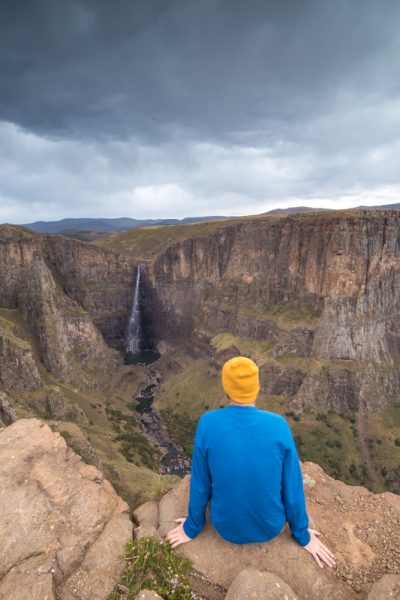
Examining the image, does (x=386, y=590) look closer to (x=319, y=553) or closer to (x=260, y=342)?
(x=319, y=553)

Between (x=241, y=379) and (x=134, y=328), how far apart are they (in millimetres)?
95170

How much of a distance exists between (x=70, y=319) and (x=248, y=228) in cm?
4463

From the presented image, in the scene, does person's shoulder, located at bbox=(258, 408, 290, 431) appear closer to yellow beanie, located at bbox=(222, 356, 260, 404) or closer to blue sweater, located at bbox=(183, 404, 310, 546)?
blue sweater, located at bbox=(183, 404, 310, 546)

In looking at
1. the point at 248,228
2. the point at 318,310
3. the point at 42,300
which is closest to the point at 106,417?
the point at 42,300

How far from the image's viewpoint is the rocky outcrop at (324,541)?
5766 mm

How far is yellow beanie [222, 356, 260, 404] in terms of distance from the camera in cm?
579

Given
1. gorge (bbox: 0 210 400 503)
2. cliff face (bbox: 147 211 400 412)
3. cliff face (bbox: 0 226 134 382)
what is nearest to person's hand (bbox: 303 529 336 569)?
gorge (bbox: 0 210 400 503)

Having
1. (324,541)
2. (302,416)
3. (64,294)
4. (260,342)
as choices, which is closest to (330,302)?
(260,342)

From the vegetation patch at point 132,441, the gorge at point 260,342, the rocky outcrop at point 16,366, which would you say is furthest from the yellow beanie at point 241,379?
the rocky outcrop at point 16,366

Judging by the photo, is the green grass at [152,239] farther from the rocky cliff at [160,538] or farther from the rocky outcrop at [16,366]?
the rocky cliff at [160,538]

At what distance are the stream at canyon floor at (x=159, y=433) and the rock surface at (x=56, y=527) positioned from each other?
4299 centimetres

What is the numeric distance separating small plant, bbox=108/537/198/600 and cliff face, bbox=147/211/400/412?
56.8 meters

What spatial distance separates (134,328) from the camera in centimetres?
9869

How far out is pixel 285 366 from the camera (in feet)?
207
